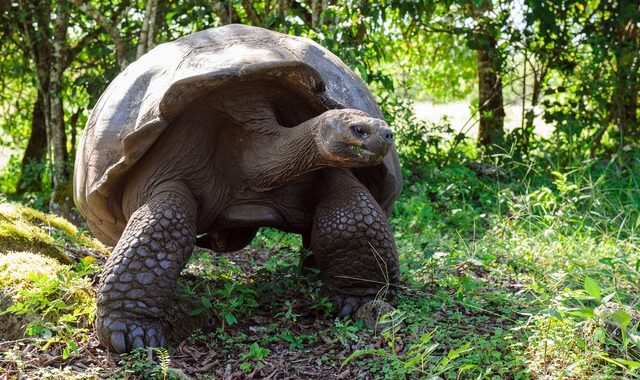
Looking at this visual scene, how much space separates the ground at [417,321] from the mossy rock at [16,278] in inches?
2.6

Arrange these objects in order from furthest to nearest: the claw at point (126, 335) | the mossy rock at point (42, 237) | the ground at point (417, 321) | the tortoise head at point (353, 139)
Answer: the mossy rock at point (42, 237), the claw at point (126, 335), the tortoise head at point (353, 139), the ground at point (417, 321)

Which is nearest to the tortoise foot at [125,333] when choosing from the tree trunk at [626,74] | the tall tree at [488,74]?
the tall tree at [488,74]

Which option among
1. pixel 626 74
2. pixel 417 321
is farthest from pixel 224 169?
pixel 626 74

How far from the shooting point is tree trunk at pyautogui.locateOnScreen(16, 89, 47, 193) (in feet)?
31.3

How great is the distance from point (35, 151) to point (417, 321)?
812cm

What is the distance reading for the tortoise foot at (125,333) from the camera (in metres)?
3.20

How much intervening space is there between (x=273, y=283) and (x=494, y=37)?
4.91 metres

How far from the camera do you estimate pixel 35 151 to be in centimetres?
1046

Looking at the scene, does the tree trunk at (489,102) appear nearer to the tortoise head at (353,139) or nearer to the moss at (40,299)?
the tortoise head at (353,139)

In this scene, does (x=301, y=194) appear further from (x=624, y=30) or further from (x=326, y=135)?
(x=624, y=30)

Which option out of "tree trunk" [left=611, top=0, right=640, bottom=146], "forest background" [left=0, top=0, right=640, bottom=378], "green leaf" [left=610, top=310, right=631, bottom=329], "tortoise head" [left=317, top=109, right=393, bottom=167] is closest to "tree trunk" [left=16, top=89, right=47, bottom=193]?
"forest background" [left=0, top=0, right=640, bottom=378]

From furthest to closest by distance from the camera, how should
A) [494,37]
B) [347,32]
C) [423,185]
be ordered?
[494,37], [423,185], [347,32]

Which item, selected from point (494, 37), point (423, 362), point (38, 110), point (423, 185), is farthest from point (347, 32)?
point (38, 110)

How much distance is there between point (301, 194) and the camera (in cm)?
386
